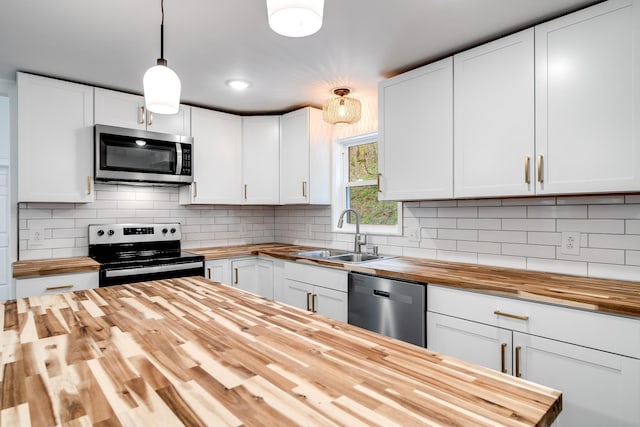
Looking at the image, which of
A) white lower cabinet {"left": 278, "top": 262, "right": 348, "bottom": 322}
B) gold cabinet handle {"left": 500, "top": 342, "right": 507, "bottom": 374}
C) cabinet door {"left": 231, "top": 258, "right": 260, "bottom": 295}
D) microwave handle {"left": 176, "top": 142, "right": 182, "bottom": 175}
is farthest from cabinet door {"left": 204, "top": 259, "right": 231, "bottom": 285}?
gold cabinet handle {"left": 500, "top": 342, "right": 507, "bottom": 374}

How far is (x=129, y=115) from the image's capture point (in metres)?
2.92

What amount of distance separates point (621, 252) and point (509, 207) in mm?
610

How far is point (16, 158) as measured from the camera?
268 cm

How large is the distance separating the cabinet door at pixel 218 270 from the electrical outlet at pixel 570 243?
2518 millimetres

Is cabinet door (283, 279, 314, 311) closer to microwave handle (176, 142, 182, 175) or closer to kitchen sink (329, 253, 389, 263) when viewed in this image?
kitchen sink (329, 253, 389, 263)

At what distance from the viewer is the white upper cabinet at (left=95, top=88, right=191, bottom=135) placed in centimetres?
281

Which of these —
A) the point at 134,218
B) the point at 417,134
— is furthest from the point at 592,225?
the point at 134,218

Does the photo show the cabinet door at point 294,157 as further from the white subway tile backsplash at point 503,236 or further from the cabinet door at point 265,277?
the white subway tile backsplash at point 503,236

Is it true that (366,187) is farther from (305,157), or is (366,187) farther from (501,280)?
(501,280)

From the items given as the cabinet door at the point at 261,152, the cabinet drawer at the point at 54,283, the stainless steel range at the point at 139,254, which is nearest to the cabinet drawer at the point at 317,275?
the stainless steel range at the point at 139,254

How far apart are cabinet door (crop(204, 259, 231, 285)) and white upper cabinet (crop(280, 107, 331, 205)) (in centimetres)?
85

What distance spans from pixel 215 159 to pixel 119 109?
874 millimetres

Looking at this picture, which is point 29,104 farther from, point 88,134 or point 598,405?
point 598,405

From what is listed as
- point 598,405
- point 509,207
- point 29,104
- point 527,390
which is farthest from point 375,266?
point 29,104
